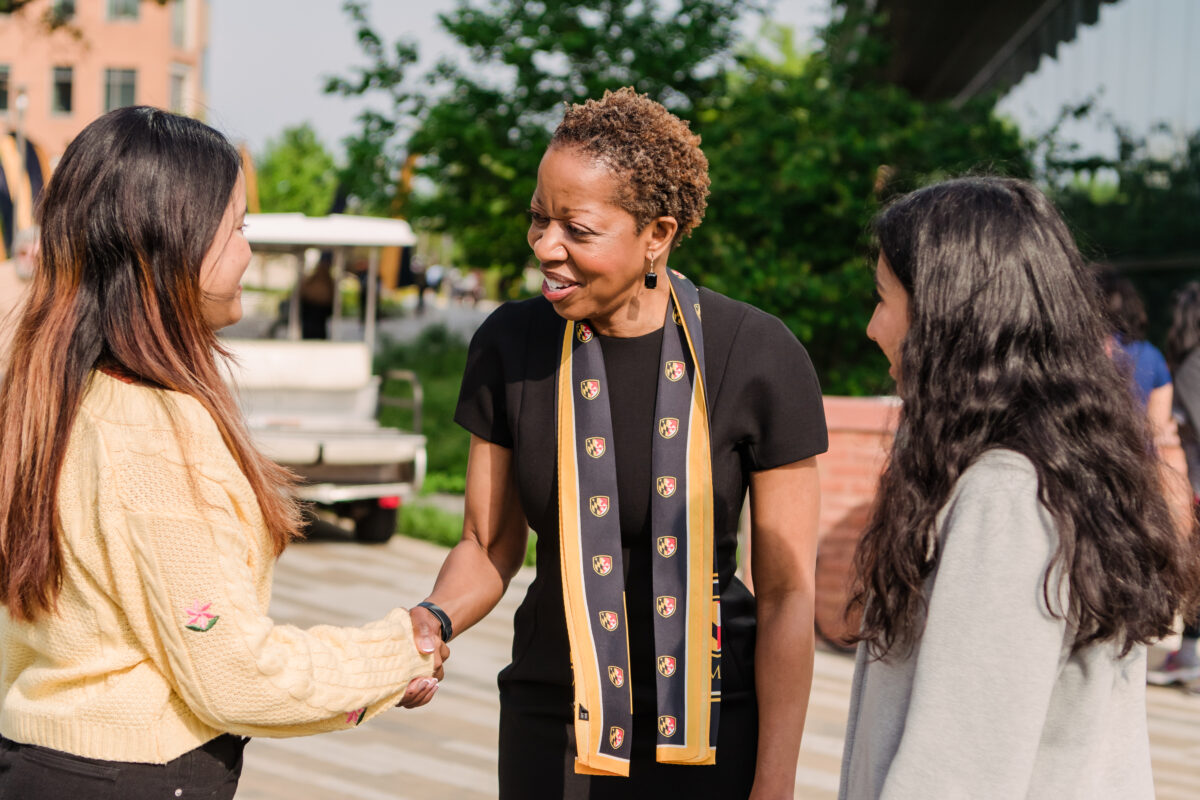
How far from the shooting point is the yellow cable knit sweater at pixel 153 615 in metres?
1.75

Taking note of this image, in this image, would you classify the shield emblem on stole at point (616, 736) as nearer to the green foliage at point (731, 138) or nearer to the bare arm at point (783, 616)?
the bare arm at point (783, 616)

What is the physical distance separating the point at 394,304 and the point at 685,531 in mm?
26812

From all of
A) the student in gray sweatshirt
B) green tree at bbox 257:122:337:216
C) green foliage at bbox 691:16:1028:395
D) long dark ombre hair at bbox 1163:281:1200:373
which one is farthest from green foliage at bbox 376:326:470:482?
green tree at bbox 257:122:337:216

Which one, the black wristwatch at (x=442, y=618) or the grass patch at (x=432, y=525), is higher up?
the black wristwatch at (x=442, y=618)

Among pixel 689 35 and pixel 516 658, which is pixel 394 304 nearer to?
pixel 689 35

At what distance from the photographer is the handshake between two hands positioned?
2258mm

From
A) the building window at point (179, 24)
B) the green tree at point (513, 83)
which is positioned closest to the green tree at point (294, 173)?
the building window at point (179, 24)

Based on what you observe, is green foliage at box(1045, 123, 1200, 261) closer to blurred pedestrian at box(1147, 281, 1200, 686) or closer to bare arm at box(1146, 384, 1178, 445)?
blurred pedestrian at box(1147, 281, 1200, 686)

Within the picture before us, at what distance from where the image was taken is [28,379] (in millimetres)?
1848

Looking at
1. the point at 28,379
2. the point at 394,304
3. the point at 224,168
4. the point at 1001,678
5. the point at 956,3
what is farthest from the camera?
the point at 394,304

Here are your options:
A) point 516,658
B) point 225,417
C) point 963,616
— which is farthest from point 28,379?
point 963,616

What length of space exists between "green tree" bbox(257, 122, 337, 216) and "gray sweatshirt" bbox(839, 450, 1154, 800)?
137 feet

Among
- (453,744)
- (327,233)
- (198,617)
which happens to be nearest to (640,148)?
(198,617)

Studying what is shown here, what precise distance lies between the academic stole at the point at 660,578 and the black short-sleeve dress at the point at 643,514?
4 cm
